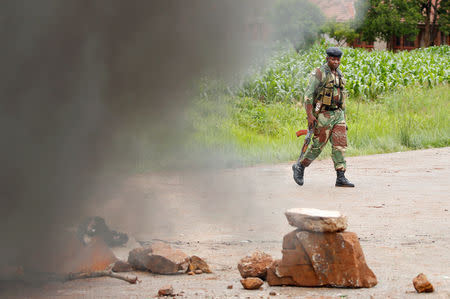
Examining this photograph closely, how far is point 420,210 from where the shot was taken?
7031 mm

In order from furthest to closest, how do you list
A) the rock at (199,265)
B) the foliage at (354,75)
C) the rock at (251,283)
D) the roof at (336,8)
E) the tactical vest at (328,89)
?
the foliage at (354,75) → the tactical vest at (328,89) → the rock at (199,265) → the rock at (251,283) → the roof at (336,8)

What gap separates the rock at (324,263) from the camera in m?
4.31

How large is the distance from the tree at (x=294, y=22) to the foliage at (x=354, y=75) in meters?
11.2

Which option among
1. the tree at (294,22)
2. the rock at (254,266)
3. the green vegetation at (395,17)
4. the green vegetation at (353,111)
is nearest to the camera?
the tree at (294,22)

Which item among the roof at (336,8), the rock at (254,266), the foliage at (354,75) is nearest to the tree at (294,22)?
the roof at (336,8)

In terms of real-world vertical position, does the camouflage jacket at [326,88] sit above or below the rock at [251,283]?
above

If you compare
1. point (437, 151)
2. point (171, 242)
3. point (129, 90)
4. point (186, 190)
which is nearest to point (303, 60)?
point (437, 151)

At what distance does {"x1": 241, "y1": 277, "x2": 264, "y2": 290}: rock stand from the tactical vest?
13.9 ft

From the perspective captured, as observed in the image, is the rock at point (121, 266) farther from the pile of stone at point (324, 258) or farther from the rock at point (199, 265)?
the pile of stone at point (324, 258)

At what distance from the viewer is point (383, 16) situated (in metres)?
13.2

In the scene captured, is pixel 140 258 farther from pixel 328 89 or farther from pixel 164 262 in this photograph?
pixel 328 89

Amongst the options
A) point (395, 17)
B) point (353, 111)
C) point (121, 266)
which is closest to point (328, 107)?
point (121, 266)

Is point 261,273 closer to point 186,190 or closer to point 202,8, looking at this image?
point 202,8

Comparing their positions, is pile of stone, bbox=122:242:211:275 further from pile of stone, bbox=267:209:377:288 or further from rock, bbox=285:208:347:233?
rock, bbox=285:208:347:233
